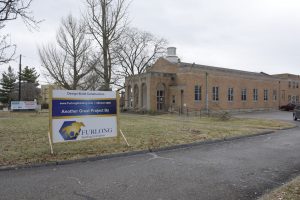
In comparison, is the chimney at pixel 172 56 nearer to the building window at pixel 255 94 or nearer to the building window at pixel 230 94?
the building window at pixel 230 94

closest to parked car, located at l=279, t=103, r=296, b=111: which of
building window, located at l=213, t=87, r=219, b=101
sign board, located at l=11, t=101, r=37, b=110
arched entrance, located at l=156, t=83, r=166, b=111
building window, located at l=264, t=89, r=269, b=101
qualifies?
building window, located at l=264, t=89, r=269, b=101

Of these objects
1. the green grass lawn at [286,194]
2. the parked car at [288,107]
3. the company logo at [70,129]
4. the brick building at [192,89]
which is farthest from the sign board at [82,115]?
the parked car at [288,107]

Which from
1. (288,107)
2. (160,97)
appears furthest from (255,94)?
(160,97)

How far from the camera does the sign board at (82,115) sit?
890cm

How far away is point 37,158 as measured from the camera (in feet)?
25.7

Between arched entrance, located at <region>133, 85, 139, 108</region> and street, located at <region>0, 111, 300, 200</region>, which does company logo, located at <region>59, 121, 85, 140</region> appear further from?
arched entrance, located at <region>133, 85, 139, 108</region>

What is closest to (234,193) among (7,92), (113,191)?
(113,191)

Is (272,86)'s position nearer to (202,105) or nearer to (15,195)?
(202,105)

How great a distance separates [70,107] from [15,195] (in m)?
4.47

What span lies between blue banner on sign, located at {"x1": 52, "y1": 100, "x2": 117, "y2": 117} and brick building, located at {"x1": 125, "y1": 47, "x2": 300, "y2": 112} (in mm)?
25333

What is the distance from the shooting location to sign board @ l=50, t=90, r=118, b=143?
29.2ft

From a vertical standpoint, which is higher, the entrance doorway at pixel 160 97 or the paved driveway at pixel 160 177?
the entrance doorway at pixel 160 97

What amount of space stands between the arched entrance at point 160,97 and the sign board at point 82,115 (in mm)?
26260

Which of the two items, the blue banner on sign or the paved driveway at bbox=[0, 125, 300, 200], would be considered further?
the blue banner on sign
